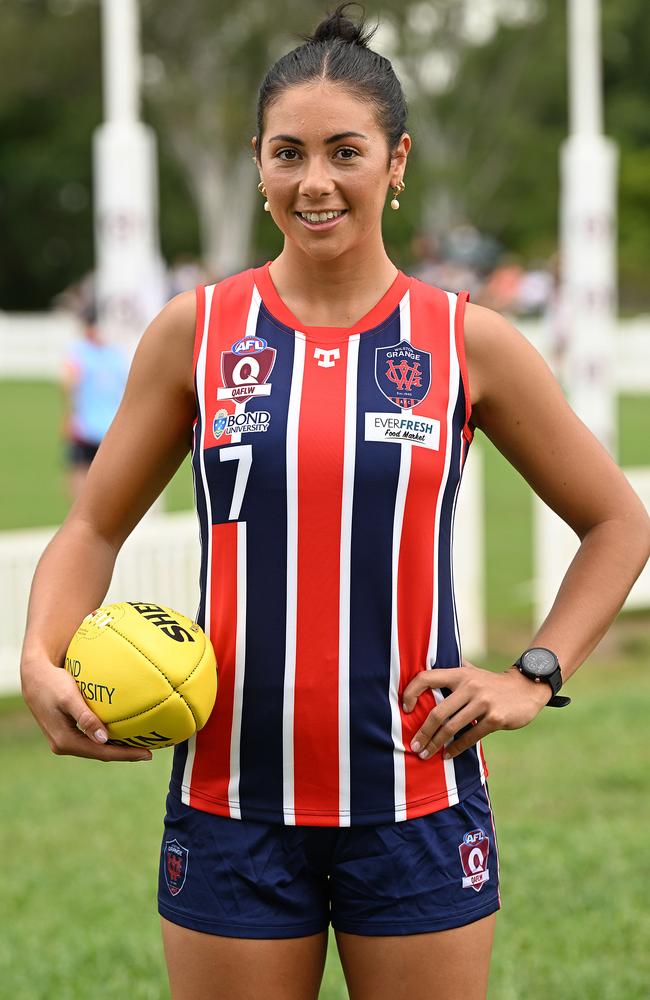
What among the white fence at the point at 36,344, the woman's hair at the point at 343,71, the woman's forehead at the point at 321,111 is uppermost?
the white fence at the point at 36,344

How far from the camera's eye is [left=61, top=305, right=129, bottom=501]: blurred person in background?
11.5m

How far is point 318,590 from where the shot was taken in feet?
8.21

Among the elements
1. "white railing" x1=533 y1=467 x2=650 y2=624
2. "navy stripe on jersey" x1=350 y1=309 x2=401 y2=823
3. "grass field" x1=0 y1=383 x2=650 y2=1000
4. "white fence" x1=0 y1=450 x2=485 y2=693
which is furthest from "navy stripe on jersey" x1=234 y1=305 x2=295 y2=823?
"white railing" x1=533 y1=467 x2=650 y2=624

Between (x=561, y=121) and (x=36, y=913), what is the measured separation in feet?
178

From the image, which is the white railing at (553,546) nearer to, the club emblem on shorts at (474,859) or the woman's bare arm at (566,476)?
the woman's bare arm at (566,476)

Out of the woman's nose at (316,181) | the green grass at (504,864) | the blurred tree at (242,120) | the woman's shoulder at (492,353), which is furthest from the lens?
the blurred tree at (242,120)

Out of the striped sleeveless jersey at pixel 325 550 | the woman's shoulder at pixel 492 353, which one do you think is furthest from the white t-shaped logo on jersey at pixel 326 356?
the woman's shoulder at pixel 492 353

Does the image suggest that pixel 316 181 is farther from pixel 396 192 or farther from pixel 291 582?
pixel 291 582

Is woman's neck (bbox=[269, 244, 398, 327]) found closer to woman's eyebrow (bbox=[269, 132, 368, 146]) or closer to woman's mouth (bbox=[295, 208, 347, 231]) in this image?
woman's mouth (bbox=[295, 208, 347, 231])

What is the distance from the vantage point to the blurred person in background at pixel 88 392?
37.7 feet

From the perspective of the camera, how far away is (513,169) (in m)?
55.4

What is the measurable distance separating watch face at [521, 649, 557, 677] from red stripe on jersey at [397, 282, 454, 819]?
18 cm

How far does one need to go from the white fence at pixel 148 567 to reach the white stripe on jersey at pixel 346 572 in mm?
5395

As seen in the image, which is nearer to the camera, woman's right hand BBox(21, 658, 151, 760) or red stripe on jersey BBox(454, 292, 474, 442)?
woman's right hand BBox(21, 658, 151, 760)
